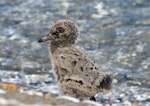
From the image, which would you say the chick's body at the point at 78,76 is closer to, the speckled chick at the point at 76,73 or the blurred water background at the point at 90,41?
the speckled chick at the point at 76,73

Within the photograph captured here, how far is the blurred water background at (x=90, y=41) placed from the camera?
14.9 m

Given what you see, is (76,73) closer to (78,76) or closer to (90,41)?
(78,76)

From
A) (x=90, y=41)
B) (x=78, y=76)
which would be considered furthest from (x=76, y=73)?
(x=90, y=41)

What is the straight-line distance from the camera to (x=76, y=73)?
10258 mm

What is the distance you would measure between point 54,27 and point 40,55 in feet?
19.7

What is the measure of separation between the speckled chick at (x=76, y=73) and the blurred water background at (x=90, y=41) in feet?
5.68

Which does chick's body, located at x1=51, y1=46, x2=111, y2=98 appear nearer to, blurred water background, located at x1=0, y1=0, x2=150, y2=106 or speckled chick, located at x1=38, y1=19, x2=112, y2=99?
speckled chick, located at x1=38, y1=19, x2=112, y2=99

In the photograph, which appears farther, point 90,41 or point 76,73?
point 90,41

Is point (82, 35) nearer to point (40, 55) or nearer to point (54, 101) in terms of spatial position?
point (40, 55)

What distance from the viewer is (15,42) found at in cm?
1852

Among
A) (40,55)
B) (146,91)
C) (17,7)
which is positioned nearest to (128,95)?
(146,91)

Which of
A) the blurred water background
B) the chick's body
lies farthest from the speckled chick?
the blurred water background

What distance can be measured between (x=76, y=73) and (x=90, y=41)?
8598 mm

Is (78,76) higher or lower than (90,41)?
lower
